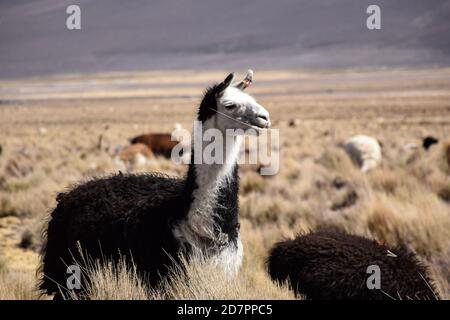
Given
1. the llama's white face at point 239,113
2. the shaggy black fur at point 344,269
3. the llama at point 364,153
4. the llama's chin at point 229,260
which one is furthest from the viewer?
the llama at point 364,153

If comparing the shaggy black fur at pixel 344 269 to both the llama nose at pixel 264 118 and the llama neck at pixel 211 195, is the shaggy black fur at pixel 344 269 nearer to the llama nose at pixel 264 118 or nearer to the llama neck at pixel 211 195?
the llama neck at pixel 211 195

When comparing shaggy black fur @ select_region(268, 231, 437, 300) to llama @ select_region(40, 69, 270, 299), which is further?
shaggy black fur @ select_region(268, 231, 437, 300)

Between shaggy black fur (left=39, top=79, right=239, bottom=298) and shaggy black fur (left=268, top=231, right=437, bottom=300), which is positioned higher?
shaggy black fur (left=39, top=79, right=239, bottom=298)

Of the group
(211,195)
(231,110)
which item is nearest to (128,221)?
(211,195)

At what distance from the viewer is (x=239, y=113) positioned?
12.8ft

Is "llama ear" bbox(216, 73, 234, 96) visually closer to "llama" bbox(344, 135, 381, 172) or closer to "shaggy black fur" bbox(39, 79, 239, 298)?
"shaggy black fur" bbox(39, 79, 239, 298)

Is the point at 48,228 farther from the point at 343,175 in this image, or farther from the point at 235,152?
the point at 343,175

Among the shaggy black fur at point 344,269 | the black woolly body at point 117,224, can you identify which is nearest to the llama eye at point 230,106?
the black woolly body at point 117,224

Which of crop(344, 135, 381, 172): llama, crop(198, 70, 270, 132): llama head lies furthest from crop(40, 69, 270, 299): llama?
crop(344, 135, 381, 172): llama

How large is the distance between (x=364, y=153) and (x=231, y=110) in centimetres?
1009

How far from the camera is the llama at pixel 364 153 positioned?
42.1 ft

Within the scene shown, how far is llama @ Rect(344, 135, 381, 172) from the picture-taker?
506 inches

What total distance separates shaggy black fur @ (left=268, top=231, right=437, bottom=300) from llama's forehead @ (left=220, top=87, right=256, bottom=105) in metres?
1.67

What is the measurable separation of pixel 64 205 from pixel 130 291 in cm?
119
